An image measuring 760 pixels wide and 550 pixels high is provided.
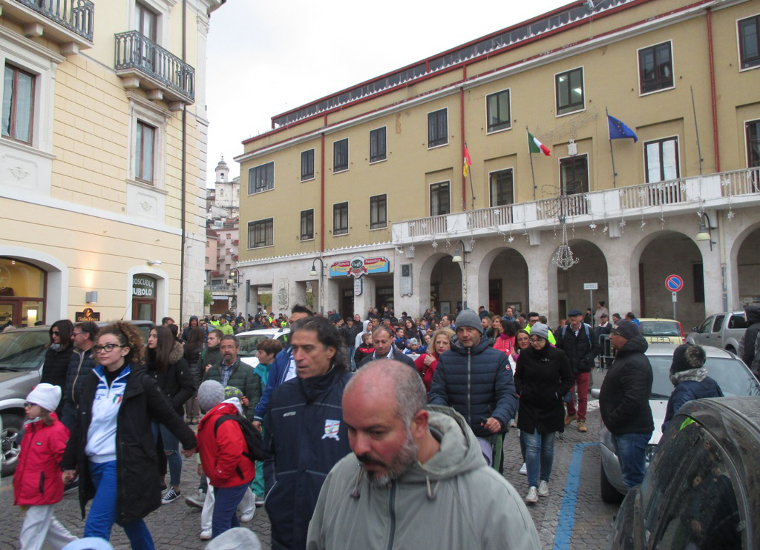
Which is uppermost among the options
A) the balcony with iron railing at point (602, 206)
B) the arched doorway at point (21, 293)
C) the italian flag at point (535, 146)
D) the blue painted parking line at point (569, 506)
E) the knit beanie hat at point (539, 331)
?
the italian flag at point (535, 146)

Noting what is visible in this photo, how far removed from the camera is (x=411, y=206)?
27.3 meters

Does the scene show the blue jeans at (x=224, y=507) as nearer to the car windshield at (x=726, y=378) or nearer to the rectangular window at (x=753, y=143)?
the car windshield at (x=726, y=378)

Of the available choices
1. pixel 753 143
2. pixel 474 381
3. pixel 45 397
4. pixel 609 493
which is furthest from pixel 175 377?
pixel 753 143

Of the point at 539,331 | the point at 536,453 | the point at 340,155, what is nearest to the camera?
the point at 536,453

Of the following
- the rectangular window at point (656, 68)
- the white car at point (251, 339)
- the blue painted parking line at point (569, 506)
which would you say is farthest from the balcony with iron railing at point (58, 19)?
the rectangular window at point (656, 68)

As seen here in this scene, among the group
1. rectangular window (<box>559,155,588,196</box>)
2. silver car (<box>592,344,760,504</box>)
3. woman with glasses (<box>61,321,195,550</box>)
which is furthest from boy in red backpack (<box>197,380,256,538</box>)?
rectangular window (<box>559,155,588,196</box>)

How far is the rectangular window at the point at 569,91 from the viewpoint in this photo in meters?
22.3

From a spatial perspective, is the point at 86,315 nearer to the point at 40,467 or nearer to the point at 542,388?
the point at 40,467

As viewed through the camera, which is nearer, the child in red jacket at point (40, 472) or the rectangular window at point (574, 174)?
the child in red jacket at point (40, 472)

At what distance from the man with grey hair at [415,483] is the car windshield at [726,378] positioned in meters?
5.94

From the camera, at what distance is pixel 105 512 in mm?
3799

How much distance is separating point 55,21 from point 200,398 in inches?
464

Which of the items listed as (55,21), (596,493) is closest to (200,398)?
(596,493)

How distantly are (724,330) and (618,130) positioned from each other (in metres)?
8.25
